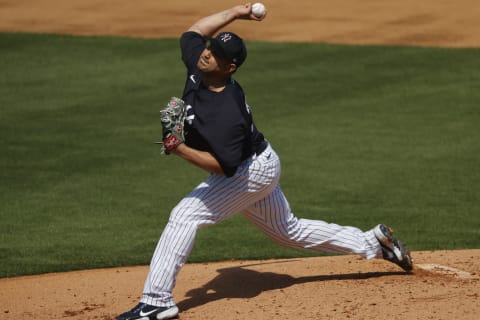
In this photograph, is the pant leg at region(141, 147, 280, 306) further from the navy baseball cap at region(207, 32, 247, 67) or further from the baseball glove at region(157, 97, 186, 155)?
the navy baseball cap at region(207, 32, 247, 67)

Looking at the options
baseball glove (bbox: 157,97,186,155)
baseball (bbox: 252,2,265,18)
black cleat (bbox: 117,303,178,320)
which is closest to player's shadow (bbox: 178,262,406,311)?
black cleat (bbox: 117,303,178,320)

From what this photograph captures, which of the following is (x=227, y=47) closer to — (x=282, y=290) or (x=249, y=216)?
(x=249, y=216)

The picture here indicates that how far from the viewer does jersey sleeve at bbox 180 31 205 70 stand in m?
5.68

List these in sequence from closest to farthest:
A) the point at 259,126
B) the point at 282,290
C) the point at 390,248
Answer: the point at 282,290
the point at 390,248
the point at 259,126

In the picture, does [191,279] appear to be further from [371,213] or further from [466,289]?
[371,213]

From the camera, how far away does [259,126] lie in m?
11.4

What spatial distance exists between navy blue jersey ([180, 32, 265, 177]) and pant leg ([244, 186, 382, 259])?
0.41 m

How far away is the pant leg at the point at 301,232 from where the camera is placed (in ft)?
18.6

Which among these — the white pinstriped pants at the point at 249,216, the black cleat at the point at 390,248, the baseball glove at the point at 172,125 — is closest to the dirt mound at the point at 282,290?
the black cleat at the point at 390,248

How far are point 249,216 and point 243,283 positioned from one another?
0.59 meters

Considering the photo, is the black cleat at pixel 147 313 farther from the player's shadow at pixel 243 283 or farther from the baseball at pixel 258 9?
the baseball at pixel 258 9

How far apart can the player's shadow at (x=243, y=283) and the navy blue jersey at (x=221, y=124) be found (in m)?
0.95

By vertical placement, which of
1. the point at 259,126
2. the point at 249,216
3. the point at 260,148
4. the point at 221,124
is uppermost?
the point at 221,124

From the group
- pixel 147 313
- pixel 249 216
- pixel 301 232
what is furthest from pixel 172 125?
pixel 301 232
